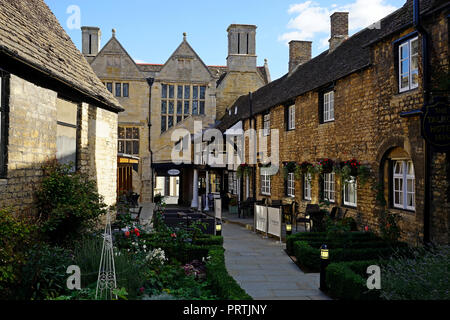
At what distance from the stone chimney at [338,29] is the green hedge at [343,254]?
11.0 metres

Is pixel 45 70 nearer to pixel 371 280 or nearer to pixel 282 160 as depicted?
pixel 371 280

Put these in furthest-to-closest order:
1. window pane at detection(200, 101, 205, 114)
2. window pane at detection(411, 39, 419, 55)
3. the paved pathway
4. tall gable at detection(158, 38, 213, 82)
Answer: window pane at detection(200, 101, 205, 114), tall gable at detection(158, 38, 213, 82), window pane at detection(411, 39, 419, 55), the paved pathway

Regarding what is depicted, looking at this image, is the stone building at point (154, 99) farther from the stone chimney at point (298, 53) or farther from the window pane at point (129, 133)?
the stone chimney at point (298, 53)

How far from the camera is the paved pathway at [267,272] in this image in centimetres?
727

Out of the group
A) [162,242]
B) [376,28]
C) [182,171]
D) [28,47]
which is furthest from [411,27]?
[182,171]

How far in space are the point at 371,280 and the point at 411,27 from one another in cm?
648

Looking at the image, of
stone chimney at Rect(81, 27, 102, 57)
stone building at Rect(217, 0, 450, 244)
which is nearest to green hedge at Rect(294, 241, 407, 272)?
stone building at Rect(217, 0, 450, 244)

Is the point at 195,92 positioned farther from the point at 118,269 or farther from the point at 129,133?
the point at 118,269

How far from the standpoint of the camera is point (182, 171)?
29.8 meters

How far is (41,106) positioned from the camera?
26.4 feet

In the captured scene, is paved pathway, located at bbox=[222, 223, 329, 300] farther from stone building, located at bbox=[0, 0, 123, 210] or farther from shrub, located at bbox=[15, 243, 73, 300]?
stone building, located at bbox=[0, 0, 123, 210]

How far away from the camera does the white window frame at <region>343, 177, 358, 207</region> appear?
1254 cm

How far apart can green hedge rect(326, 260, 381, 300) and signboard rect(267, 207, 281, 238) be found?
5402mm
